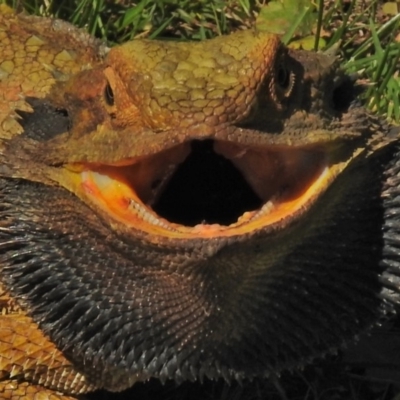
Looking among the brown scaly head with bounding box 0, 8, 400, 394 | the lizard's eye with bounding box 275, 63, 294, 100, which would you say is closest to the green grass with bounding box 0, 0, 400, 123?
the brown scaly head with bounding box 0, 8, 400, 394

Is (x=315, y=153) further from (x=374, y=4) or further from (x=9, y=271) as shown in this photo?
(x=374, y=4)

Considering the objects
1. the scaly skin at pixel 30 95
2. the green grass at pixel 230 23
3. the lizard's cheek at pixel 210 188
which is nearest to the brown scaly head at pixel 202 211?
the lizard's cheek at pixel 210 188

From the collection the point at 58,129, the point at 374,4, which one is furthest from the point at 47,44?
the point at 374,4

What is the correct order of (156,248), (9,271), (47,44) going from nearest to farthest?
1. (156,248)
2. (9,271)
3. (47,44)

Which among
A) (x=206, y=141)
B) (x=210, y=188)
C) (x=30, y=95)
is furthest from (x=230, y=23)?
(x=206, y=141)

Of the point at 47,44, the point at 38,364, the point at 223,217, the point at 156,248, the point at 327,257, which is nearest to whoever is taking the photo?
the point at 156,248

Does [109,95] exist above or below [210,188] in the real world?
above

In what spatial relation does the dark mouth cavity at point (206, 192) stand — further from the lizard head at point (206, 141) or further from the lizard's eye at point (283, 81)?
the lizard's eye at point (283, 81)

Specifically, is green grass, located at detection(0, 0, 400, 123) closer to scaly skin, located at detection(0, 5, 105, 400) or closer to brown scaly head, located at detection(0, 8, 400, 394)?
scaly skin, located at detection(0, 5, 105, 400)

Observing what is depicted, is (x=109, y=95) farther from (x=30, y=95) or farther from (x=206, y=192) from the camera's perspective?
(x=30, y=95)
